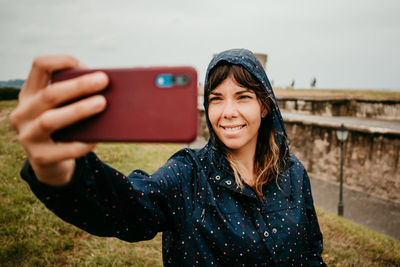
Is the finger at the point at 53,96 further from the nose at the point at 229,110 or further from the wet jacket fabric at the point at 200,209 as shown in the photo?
the nose at the point at 229,110

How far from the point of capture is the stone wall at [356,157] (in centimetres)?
1199

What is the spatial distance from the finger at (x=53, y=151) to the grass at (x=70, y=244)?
99.8 inches

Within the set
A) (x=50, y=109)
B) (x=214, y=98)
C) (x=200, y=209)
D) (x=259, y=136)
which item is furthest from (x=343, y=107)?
(x=50, y=109)

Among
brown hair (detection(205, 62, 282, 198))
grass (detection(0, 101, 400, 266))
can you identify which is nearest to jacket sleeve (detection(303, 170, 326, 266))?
brown hair (detection(205, 62, 282, 198))

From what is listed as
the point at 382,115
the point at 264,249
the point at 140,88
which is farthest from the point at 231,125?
the point at 382,115

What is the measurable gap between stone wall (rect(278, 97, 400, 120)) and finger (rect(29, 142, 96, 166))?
65.4ft

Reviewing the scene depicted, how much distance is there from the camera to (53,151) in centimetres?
73

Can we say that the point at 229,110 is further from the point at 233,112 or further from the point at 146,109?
the point at 146,109

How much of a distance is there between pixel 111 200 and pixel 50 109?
0.46m

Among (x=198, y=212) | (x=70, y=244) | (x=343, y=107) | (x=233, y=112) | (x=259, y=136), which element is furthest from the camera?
(x=343, y=107)

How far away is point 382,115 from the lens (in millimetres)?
17562

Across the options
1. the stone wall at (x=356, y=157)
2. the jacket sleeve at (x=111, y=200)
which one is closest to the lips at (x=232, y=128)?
the jacket sleeve at (x=111, y=200)

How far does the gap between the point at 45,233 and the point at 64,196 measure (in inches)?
115

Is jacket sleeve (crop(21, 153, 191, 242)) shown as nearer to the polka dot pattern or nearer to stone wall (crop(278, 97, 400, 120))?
the polka dot pattern
